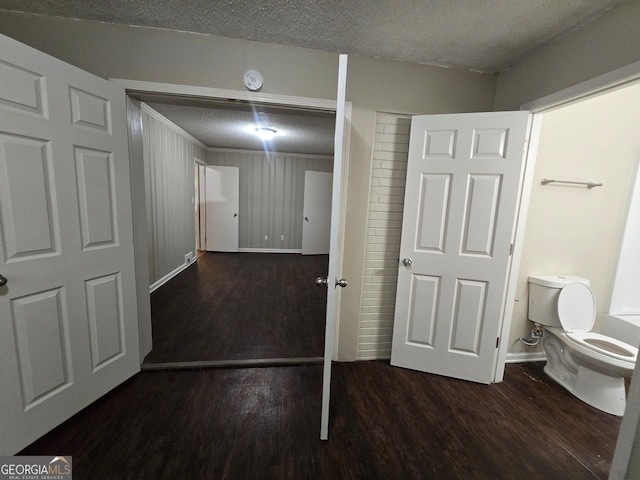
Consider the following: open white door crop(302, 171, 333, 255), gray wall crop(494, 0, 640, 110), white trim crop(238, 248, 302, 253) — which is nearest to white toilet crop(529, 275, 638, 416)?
gray wall crop(494, 0, 640, 110)

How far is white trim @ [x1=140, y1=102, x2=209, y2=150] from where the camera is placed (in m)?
3.08

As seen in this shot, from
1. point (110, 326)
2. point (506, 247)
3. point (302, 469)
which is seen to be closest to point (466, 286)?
point (506, 247)

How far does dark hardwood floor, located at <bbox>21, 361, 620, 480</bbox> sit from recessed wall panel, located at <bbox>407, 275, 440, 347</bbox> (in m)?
0.32

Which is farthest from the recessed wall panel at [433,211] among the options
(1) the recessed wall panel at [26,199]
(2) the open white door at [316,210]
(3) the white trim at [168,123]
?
(2) the open white door at [316,210]

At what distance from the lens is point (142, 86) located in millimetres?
1593

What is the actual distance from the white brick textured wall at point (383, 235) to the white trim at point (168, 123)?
2.66 m

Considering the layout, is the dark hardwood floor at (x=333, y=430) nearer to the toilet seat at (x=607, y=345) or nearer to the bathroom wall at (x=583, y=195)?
the toilet seat at (x=607, y=345)

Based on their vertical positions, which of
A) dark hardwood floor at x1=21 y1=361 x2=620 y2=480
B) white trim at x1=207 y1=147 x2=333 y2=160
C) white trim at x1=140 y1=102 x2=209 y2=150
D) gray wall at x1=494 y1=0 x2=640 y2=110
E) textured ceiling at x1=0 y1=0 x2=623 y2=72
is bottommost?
dark hardwood floor at x1=21 y1=361 x2=620 y2=480

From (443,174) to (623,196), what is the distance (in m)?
1.70

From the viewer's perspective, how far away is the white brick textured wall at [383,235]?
193 centimetres

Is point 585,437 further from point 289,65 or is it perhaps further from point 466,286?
point 289,65

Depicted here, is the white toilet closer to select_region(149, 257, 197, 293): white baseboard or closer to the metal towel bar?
the metal towel bar

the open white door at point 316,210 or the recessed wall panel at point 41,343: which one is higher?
the open white door at point 316,210

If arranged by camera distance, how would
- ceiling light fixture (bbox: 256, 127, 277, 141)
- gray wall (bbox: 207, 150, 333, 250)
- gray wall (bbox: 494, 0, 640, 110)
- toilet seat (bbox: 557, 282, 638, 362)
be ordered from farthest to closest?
gray wall (bbox: 207, 150, 333, 250) < ceiling light fixture (bbox: 256, 127, 277, 141) < toilet seat (bbox: 557, 282, 638, 362) < gray wall (bbox: 494, 0, 640, 110)
